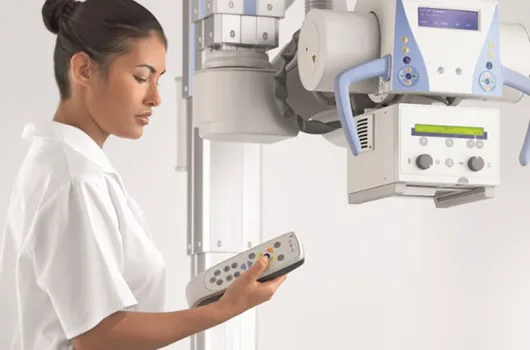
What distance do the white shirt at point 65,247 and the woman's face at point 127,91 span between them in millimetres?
56

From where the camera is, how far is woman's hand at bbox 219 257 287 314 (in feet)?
6.00

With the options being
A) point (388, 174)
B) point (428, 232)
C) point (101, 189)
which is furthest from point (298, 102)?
point (428, 232)

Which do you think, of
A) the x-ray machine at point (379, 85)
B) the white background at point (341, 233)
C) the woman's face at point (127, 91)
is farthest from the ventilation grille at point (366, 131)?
the white background at point (341, 233)

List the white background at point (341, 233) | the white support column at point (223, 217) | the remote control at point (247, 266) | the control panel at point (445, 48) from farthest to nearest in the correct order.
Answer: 1. the white background at point (341, 233)
2. the white support column at point (223, 217)
3. the control panel at point (445, 48)
4. the remote control at point (247, 266)

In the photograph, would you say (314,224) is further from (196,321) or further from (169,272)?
(196,321)

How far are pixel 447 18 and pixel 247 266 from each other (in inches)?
22.9

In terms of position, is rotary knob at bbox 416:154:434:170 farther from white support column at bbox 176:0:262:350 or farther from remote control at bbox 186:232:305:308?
white support column at bbox 176:0:262:350

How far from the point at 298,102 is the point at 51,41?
1862mm

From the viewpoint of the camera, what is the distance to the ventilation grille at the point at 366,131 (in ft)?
6.72

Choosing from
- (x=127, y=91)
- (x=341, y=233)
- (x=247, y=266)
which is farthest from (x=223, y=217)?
(x=341, y=233)

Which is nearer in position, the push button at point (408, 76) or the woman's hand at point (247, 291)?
the woman's hand at point (247, 291)

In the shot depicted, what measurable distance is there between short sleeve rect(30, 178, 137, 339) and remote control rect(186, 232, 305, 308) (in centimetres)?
27

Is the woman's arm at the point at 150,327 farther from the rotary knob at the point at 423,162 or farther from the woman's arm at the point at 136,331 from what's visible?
the rotary knob at the point at 423,162

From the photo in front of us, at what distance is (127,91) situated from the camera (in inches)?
75.4
